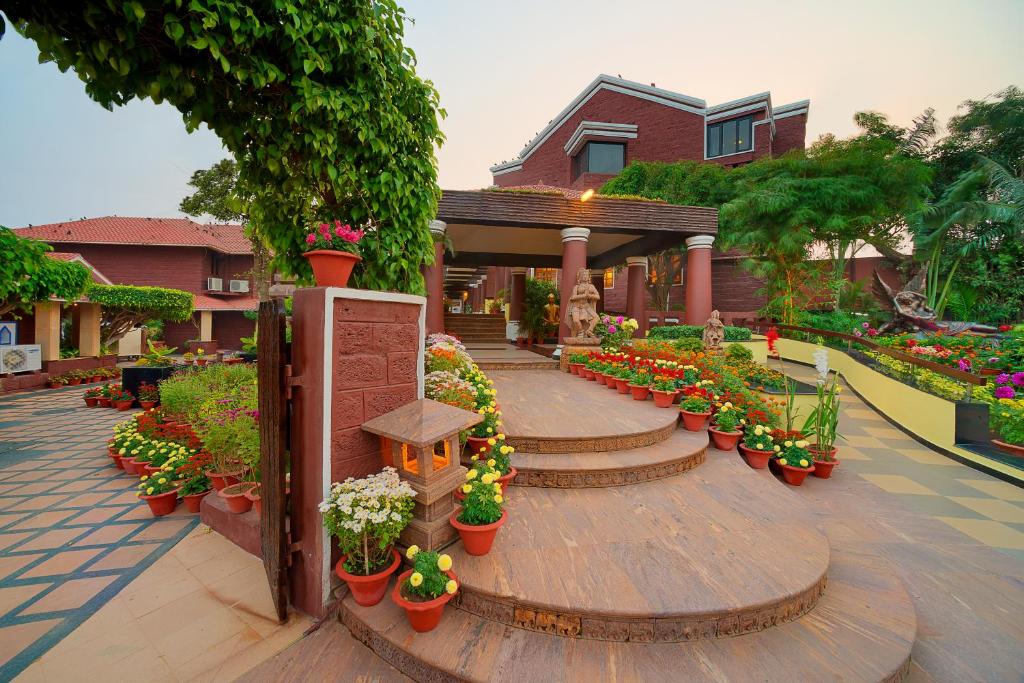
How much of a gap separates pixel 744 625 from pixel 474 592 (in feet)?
5.01

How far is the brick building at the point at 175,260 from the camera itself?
18594 mm

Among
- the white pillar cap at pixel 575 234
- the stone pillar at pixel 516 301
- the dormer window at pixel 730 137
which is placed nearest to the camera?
the white pillar cap at pixel 575 234

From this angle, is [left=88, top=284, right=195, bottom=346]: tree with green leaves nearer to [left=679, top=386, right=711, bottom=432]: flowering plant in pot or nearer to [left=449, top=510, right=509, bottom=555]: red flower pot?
[left=449, top=510, right=509, bottom=555]: red flower pot

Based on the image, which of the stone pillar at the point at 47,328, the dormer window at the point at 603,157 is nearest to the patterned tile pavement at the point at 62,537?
the stone pillar at the point at 47,328

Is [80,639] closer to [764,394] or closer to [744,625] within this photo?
[744,625]

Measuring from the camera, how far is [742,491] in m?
3.60

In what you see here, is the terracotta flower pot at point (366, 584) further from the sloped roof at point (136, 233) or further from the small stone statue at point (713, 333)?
the sloped roof at point (136, 233)

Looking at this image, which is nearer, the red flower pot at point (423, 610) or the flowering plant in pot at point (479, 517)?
the red flower pot at point (423, 610)

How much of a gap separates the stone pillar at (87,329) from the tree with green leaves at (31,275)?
318 cm

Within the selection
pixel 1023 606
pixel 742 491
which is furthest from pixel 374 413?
pixel 1023 606

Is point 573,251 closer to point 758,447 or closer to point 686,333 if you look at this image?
point 686,333

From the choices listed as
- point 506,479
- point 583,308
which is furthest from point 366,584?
point 583,308

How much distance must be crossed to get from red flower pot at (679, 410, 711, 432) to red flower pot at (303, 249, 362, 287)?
4449mm

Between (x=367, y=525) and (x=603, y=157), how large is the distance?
2381 centimetres
